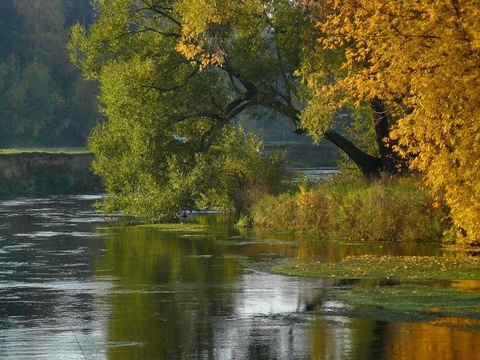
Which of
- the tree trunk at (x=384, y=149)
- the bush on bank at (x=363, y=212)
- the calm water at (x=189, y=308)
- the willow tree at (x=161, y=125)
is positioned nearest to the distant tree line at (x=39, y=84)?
the willow tree at (x=161, y=125)

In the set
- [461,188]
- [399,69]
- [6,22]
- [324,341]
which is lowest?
[324,341]

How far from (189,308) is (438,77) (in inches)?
271

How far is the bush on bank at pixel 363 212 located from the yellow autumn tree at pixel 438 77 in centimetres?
731

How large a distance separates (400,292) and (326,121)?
582 inches

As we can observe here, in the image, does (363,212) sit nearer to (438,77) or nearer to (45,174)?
(438,77)

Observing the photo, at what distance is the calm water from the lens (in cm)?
1556

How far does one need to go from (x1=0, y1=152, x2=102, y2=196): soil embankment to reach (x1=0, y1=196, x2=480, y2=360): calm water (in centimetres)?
3791

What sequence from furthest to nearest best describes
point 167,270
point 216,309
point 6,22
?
point 6,22 → point 167,270 → point 216,309

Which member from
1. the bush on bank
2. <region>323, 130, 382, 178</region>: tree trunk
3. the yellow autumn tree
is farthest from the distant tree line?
the yellow autumn tree

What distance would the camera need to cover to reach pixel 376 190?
34.8m

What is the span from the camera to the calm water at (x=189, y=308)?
15.6 metres

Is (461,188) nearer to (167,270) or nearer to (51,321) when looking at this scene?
(167,270)

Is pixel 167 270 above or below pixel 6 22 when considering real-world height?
below

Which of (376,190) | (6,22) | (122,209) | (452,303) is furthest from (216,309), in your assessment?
(6,22)
